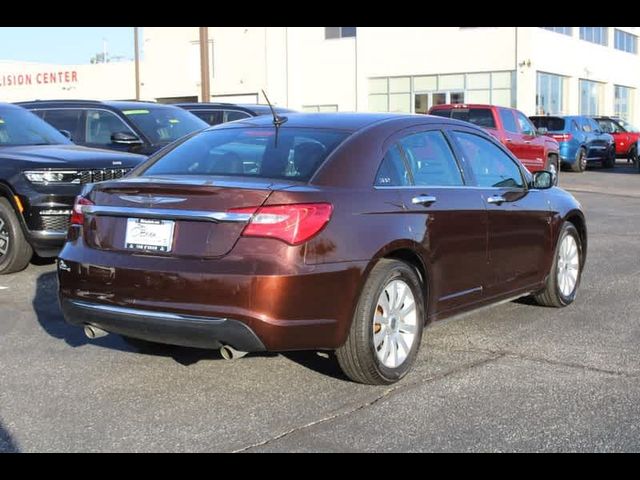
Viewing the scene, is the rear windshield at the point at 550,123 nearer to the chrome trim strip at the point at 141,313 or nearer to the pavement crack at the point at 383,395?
the pavement crack at the point at 383,395

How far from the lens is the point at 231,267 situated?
13.8ft

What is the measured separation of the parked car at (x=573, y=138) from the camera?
82.5 ft

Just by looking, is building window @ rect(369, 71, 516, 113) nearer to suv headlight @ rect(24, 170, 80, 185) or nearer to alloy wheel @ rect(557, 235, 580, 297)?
alloy wheel @ rect(557, 235, 580, 297)

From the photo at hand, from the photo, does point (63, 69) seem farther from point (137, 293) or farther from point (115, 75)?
point (137, 293)

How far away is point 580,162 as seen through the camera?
25.5 m

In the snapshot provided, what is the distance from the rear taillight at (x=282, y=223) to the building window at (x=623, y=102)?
4375 cm

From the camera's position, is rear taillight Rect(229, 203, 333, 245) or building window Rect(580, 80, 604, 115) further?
building window Rect(580, 80, 604, 115)

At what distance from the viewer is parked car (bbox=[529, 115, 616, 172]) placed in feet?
82.5

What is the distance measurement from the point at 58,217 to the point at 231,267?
413 centimetres

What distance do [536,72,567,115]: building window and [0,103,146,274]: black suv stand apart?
96.0 feet

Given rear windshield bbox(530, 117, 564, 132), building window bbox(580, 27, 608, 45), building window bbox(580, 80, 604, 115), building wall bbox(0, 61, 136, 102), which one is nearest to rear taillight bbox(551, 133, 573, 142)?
rear windshield bbox(530, 117, 564, 132)

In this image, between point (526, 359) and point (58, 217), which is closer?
point (526, 359)
